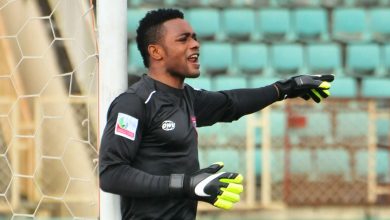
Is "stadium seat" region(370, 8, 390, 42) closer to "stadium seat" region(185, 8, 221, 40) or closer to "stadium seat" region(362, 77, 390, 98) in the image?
"stadium seat" region(362, 77, 390, 98)

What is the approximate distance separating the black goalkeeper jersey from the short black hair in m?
0.08

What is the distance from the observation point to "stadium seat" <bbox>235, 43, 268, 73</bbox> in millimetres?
6230

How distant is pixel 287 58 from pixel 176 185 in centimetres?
453

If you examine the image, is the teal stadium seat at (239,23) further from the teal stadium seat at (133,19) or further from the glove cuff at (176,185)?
the glove cuff at (176,185)

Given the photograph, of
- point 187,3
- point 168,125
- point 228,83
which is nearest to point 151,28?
point 168,125

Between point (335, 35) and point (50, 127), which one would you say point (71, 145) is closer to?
point (50, 127)

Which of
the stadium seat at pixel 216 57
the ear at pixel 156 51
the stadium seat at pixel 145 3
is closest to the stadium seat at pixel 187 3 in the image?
the stadium seat at pixel 145 3

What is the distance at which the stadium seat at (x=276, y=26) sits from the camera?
6.39m

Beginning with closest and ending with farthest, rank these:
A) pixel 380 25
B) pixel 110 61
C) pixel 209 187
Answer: pixel 209 187 < pixel 110 61 < pixel 380 25

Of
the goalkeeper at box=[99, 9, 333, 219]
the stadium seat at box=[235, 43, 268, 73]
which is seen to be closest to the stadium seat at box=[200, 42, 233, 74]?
the stadium seat at box=[235, 43, 268, 73]

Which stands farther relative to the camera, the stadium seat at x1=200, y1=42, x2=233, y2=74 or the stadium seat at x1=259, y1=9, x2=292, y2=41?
the stadium seat at x1=259, y1=9, x2=292, y2=41

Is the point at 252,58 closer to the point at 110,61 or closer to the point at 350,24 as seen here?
the point at 350,24

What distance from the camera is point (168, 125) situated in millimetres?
1940

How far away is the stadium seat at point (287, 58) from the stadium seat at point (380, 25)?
648 millimetres
